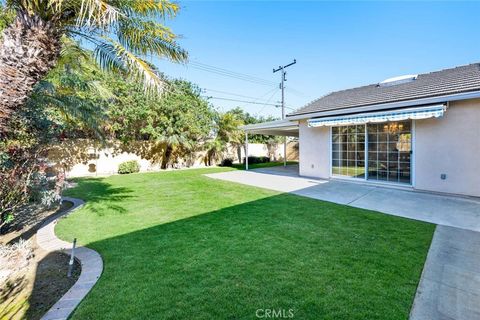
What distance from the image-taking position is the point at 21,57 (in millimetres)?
4680

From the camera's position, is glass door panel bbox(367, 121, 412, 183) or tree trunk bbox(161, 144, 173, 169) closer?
glass door panel bbox(367, 121, 412, 183)

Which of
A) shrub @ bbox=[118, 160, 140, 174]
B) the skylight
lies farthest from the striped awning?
shrub @ bbox=[118, 160, 140, 174]

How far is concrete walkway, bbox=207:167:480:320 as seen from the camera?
10.9 feet

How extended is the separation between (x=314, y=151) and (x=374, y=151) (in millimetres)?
3710

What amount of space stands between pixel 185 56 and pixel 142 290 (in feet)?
23.5

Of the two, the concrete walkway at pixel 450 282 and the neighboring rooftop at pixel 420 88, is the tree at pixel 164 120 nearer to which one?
the neighboring rooftop at pixel 420 88

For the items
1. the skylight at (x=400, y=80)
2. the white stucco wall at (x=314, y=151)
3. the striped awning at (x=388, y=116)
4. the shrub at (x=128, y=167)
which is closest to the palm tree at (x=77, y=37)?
the striped awning at (x=388, y=116)

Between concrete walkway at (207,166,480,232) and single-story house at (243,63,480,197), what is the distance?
923 millimetres

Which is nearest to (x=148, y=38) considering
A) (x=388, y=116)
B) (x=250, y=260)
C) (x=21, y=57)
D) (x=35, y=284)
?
(x=21, y=57)

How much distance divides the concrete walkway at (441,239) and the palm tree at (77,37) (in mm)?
7207

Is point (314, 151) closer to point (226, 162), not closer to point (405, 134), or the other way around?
point (405, 134)

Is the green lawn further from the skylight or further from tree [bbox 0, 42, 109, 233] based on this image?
the skylight

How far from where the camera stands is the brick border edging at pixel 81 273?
3.39 metres

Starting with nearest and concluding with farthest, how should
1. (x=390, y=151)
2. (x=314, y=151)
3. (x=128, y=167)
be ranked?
1. (x=390, y=151)
2. (x=314, y=151)
3. (x=128, y=167)
